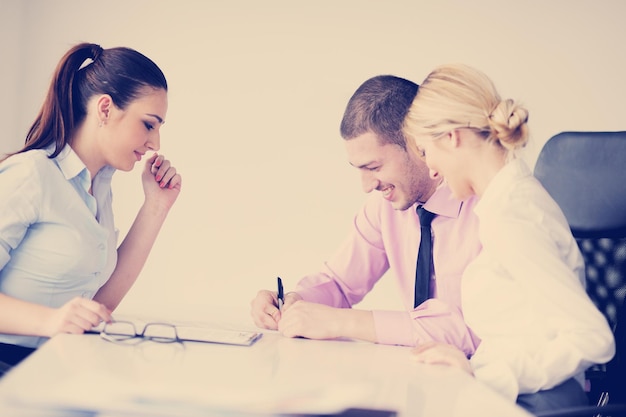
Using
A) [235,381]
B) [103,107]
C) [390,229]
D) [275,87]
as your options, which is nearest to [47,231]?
[103,107]

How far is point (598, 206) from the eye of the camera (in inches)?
70.4

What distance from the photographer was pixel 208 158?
3.08 m

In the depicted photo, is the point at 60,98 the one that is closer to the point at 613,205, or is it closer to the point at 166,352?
the point at 166,352

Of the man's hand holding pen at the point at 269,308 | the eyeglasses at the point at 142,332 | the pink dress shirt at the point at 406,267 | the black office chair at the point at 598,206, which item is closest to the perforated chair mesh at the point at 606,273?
the black office chair at the point at 598,206

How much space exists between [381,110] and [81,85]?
2.68ft

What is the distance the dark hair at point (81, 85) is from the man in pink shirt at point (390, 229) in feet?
1.95

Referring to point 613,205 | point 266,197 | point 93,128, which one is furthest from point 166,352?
point 266,197

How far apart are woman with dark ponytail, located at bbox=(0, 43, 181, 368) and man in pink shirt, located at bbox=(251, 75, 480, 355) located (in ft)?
1.43

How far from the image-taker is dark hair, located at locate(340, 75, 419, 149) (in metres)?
2.14

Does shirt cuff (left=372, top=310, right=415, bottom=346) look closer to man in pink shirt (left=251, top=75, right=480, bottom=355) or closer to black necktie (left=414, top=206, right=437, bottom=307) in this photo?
man in pink shirt (left=251, top=75, right=480, bottom=355)

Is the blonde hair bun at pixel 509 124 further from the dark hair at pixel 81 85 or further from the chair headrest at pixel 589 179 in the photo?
the dark hair at pixel 81 85

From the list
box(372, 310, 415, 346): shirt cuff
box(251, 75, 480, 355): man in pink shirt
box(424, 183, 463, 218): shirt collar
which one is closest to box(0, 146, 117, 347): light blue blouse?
box(251, 75, 480, 355): man in pink shirt

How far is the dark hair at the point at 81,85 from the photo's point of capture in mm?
1793

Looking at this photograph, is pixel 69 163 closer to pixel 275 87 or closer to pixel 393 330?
pixel 393 330
